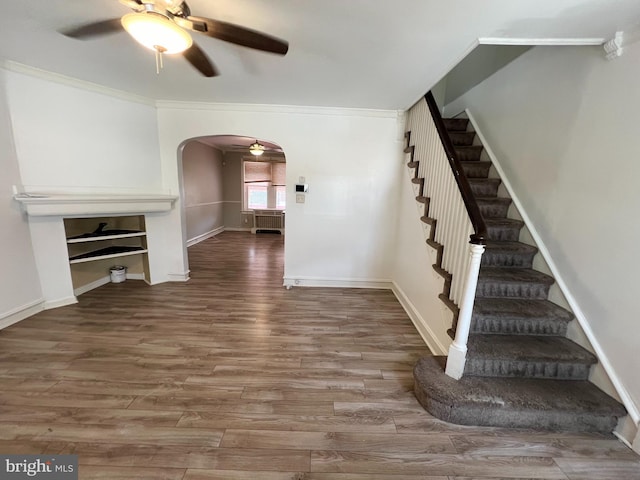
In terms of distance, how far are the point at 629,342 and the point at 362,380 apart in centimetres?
172

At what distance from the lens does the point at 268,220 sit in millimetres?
8391

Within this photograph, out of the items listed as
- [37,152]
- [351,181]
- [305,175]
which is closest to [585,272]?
[351,181]

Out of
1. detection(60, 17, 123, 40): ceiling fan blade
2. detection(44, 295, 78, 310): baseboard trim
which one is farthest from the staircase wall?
detection(44, 295, 78, 310): baseboard trim

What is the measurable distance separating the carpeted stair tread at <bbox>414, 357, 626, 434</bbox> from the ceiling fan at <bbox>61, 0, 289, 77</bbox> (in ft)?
8.19

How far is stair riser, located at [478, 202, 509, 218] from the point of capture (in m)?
2.84

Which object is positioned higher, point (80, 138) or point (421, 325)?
point (80, 138)

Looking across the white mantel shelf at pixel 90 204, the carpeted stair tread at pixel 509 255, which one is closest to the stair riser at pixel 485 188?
the carpeted stair tread at pixel 509 255

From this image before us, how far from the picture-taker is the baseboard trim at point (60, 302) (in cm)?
298

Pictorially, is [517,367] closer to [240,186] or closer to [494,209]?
[494,209]

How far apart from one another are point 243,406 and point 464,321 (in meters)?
1.60

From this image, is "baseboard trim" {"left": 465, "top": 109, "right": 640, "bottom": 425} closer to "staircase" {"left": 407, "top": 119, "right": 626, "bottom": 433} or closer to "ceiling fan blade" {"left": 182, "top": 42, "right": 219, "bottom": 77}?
"staircase" {"left": 407, "top": 119, "right": 626, "bottom": 433}

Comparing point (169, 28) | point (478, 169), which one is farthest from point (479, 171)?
point (169, 28)

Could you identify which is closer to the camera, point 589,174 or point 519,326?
point 589,174

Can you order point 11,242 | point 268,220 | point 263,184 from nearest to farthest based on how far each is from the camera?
1. point 11,242
2. point 268,220
3. point 263,184
